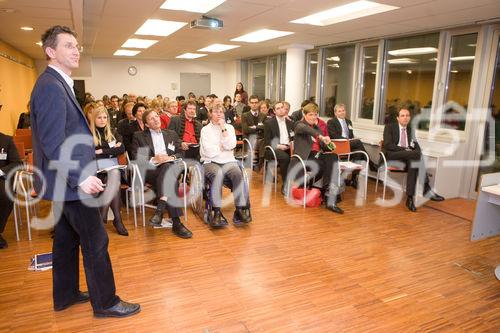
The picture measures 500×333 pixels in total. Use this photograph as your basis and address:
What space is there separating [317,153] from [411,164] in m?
1.38

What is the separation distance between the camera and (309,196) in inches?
196

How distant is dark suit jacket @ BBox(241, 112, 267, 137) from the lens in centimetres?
662

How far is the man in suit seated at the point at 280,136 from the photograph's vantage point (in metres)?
5.43

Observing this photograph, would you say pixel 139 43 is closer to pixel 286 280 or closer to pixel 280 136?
pixel 280 136

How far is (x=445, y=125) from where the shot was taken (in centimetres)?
577

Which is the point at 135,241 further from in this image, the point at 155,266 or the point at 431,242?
the point at 431,242

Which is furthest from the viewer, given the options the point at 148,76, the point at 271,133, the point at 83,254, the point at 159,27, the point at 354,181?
the point at 148,76

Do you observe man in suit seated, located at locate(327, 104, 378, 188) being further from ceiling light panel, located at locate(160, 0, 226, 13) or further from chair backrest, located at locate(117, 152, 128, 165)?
chair backrest, located at locate(117, 152, 128, 165)

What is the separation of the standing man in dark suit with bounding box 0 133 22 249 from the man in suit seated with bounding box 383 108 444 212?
489 centimetres

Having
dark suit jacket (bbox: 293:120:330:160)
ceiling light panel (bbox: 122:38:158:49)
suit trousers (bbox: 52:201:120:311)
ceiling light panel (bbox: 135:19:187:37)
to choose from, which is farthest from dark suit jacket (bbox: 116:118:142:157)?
ceiling light panel (bbox: 122:38:158:49)

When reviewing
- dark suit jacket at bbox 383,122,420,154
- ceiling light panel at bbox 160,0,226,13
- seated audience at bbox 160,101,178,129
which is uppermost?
ceiling light panel at bbox 160,0,226,13

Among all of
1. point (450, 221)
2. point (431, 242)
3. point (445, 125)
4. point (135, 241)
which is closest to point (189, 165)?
point (135, 241)

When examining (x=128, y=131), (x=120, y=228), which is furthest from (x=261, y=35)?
(x=120, y=228)

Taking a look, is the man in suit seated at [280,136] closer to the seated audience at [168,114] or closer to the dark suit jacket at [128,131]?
the seated audience at [168,114]
